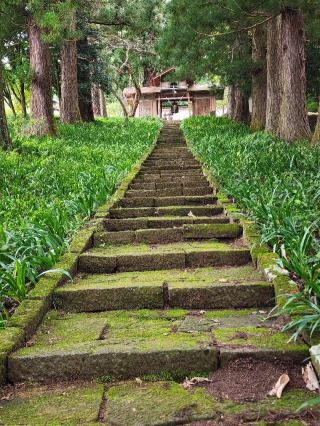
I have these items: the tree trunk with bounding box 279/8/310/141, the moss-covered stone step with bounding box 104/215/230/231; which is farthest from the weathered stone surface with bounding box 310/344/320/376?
the tree trunk with bounding box 279/8/310/141

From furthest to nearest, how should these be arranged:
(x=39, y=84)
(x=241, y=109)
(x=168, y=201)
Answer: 1. (x=241, y=109)
2. (x=39, y=84)
3. (x=168, y=201)

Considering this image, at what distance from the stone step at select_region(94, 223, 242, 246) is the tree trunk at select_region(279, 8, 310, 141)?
575 cm

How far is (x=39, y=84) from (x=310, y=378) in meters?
12.0

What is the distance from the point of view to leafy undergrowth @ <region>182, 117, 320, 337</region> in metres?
3.00

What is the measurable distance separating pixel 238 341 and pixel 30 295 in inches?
59.8

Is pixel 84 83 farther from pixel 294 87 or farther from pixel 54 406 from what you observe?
pixel 54 406

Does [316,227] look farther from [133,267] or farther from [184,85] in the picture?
[184,85]

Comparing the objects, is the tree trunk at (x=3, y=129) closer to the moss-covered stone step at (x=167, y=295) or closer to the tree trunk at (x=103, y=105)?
the moss-covered stone step at (x=167, y=295)

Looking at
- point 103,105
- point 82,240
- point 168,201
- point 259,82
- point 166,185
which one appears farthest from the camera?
point 103,105

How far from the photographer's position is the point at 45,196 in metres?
6.68

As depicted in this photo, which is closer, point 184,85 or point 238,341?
point 238,341

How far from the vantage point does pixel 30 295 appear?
3.44 meters

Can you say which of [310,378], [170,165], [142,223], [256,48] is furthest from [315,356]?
[256,48]

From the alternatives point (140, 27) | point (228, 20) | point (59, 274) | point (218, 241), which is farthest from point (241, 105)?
point (59, 274)
